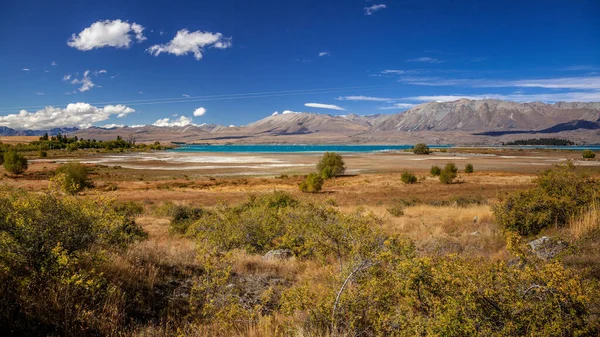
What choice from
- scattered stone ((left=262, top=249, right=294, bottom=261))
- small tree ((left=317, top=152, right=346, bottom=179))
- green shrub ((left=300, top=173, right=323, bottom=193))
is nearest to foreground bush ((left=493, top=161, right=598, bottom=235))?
scattered stone ((left=262, top=249, right=294, bottom=261))

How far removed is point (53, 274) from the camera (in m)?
4.89

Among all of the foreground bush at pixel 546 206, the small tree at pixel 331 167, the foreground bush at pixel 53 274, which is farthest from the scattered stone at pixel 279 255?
the small tree at pixel 331 167

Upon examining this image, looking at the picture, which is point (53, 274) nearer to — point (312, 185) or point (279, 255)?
point (279, 255)

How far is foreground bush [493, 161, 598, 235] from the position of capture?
10.8 meters

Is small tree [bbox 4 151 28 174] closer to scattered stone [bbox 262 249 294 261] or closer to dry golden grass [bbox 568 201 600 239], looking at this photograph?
scattered stone [bbox 262 249 294 261]

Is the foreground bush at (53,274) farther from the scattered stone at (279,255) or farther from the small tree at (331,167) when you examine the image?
the small tree at (331,167)

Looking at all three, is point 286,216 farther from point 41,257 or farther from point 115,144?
point 115,144

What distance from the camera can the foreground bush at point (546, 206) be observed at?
10828mm

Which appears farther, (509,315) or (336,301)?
(336,301)

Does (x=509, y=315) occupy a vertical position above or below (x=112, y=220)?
below

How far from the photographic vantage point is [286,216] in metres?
11.4

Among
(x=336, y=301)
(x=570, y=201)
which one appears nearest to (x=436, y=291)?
(x=336, y=301)

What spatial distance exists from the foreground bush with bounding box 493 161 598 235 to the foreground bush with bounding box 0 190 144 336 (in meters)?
12.2

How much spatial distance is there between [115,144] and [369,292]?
20840 cm
